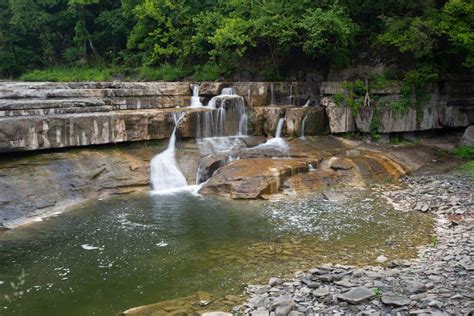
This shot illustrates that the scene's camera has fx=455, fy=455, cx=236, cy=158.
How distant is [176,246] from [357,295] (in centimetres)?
464

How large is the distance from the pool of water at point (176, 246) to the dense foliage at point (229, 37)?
822cm

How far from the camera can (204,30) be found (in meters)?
24.5

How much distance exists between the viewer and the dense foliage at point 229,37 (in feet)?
60.3

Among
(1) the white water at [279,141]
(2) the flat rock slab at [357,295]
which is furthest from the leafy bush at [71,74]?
(2) the flat rock slab at [357,295]

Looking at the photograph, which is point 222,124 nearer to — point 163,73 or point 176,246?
point 176,246

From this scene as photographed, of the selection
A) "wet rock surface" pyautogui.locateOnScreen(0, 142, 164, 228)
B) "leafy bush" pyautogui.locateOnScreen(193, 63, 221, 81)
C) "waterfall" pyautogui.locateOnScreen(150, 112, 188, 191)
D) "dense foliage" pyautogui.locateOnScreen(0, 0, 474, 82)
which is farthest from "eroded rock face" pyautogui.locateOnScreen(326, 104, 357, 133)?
"leafy bush" pyautogui.locateOnScreen(193, 63, 221, 81)

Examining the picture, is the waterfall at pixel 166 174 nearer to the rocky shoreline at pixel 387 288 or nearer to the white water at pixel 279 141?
the white water at pixel 279 141

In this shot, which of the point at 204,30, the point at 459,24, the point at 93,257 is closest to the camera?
the point at 93,257

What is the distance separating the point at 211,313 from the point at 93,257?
12.2 ft

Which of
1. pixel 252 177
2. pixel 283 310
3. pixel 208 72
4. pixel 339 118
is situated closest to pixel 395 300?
pixel 283 310

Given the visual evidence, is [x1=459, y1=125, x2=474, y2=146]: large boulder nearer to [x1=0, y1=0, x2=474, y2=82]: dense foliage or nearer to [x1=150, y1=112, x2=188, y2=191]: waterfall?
[x1=0, y1=0, x2=474, y2=82]: dense foliage

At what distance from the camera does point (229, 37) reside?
21.3 meters

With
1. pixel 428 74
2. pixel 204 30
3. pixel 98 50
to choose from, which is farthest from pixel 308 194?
pixel 98 50

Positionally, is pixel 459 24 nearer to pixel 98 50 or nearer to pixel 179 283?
pixel 179 283
